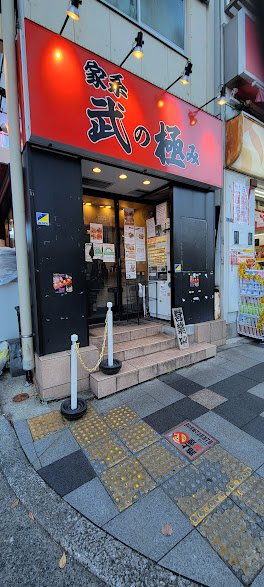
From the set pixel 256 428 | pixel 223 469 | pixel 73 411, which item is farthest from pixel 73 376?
pixel 256 428

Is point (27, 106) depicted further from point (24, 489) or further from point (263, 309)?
point (263, 309)

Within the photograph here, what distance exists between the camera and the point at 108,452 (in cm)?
286

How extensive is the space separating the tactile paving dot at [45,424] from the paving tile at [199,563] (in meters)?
1.94

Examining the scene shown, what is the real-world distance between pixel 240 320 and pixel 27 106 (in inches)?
279

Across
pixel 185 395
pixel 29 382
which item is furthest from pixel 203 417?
pixel 29 382

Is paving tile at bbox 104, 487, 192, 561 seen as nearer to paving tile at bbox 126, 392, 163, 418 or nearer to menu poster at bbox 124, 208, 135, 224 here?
paving tile at bbox 126, 392, 163, 418

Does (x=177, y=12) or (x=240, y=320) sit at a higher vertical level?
(x=177, y=12)

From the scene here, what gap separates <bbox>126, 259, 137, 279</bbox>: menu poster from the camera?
6.87 meters

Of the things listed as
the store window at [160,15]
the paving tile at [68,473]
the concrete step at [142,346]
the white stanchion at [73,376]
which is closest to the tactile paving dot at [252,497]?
the paving tile at [68,473]

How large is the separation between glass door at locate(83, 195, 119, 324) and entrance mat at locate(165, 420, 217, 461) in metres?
3.57

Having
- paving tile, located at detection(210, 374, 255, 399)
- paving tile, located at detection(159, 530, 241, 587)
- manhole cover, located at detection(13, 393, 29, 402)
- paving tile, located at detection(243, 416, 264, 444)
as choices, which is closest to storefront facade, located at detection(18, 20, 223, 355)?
manhole cover, located at detection(13, 393, 29, 402)

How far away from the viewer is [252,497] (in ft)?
7.60

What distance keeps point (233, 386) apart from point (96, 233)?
4.61m

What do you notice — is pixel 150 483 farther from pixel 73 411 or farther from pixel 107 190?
pixel 107 190
